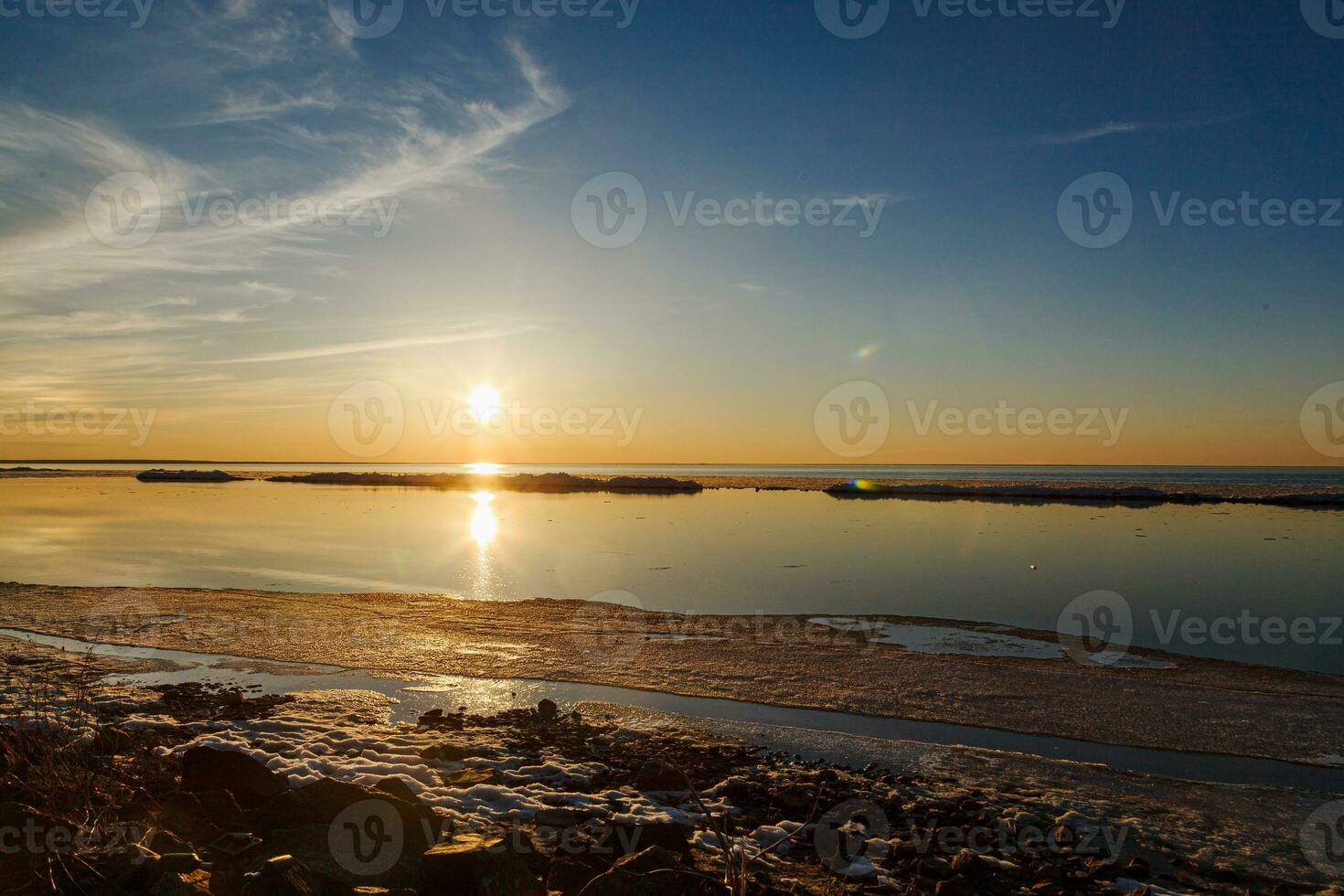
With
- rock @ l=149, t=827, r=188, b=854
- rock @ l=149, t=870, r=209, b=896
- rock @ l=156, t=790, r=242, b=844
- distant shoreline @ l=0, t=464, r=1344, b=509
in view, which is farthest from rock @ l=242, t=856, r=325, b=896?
distant shoreline @ l=0, t=464, r=1344, b=509

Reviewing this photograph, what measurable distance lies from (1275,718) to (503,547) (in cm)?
2127

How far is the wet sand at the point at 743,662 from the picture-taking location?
9.16 meters

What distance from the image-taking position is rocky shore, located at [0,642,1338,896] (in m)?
4.80

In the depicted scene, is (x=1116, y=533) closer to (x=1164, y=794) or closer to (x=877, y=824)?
(x=1164, y=794)

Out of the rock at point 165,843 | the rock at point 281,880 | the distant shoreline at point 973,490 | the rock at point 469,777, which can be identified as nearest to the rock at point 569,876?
the rock at point 281,880

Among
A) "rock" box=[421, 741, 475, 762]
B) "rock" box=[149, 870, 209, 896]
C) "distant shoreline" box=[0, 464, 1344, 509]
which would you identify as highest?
"distant shoreline" box=[0, 464, 1344, 509]

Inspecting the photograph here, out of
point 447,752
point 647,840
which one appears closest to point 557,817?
point 647,840

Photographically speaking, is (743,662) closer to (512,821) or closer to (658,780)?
(658,780)

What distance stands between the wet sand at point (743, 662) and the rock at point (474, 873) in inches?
220

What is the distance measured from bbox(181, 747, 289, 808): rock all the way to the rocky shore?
15 mm

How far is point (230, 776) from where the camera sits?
639cm

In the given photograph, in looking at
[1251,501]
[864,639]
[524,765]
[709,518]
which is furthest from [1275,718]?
[1251,501]

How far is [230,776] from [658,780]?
366 cm

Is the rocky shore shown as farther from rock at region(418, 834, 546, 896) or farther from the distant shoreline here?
the distant shoreline
